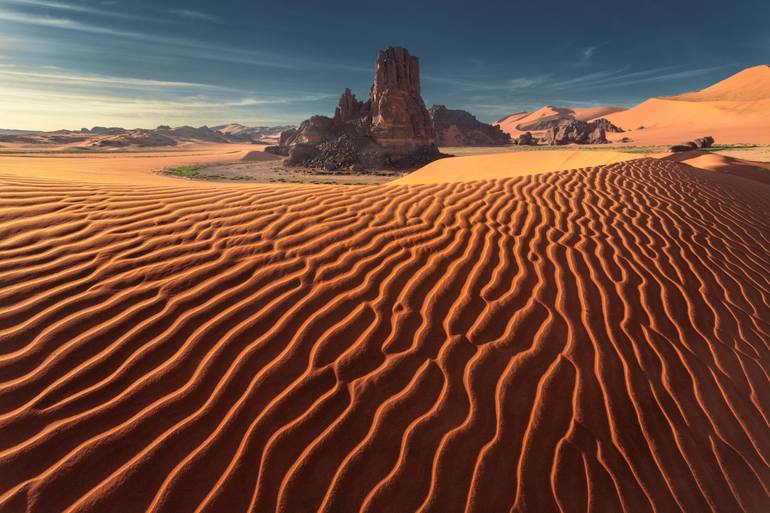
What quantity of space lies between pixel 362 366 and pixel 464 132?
84409mm

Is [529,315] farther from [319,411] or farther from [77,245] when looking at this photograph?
[77,245]

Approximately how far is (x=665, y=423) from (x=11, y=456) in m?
3.77

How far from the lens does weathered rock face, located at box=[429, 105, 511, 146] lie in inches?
3123

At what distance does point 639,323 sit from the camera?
3.31 meters

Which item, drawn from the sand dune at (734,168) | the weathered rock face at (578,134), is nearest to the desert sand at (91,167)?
the sand dune at (734,168)

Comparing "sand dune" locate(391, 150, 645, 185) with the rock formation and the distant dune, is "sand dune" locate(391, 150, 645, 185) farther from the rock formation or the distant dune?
the distant dune

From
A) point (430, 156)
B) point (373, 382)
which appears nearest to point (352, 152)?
point (430, 156)

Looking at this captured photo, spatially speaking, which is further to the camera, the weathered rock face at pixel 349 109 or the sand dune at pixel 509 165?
the weathered rock face at pixel 349 109

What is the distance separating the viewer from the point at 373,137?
133 feet

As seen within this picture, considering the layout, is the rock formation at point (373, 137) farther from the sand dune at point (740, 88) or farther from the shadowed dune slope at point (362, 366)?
the sand dune at point (740, 88)

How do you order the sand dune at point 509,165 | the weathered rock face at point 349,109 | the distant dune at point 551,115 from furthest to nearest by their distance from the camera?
the distant dune at point 551,115 < the weathered rock face at point 349,109 < the sand dune at point 509,165

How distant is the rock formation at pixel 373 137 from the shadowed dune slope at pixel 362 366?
3463cm

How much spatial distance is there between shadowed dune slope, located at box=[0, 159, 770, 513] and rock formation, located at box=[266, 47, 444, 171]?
34628mm

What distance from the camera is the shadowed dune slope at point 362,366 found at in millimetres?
2016
